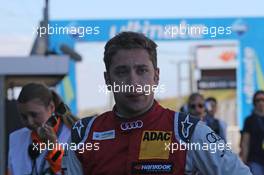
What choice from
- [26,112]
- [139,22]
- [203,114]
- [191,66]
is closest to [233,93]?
[191,66]

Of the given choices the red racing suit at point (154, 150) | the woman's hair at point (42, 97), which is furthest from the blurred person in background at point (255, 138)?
the red racing suit at point (154, 150)

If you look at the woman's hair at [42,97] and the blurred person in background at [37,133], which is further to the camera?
the woman's hair at [42,97]

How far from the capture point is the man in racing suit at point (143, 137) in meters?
2.57

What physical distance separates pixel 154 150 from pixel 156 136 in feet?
0.18

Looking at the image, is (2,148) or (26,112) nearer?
(26,112)

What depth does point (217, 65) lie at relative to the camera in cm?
3556

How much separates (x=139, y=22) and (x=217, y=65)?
1738 cm

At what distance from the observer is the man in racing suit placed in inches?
101

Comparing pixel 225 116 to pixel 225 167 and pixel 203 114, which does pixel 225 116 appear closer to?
pixel 203 114

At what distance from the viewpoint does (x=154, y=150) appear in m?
2.61

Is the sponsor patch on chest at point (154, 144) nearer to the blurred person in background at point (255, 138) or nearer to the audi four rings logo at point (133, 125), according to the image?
the audi four rings logo at point (133, 125)

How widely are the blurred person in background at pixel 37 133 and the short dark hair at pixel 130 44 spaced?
151 centimetres

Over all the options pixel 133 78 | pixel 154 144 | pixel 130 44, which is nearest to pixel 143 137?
pixel 154 144

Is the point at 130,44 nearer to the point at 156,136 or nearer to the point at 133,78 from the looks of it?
the point at 133,78
